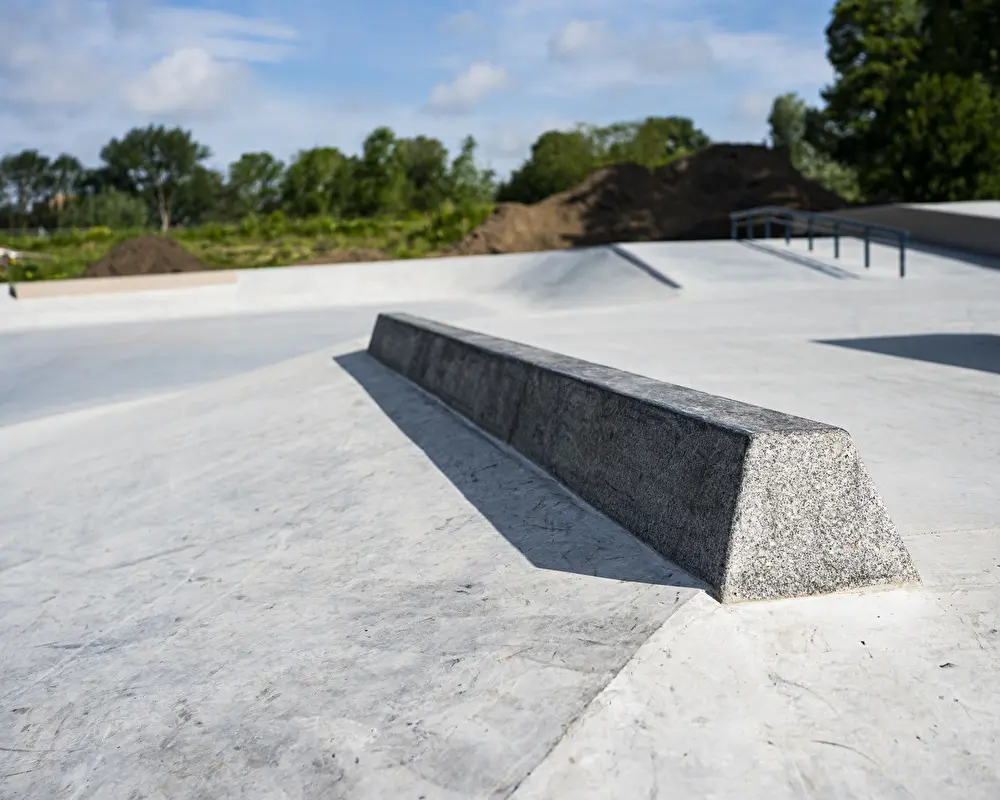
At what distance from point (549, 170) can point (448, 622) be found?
154 feet

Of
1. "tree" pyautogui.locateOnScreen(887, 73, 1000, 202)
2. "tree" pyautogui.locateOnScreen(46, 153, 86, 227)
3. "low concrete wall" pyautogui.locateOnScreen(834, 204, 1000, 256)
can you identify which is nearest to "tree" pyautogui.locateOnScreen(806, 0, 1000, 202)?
"tree" pyautogui.locateOnScreen(887, 73, 1000, 202)

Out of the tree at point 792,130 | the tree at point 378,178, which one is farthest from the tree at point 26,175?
the tree at point 792,130

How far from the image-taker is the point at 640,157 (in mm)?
62469

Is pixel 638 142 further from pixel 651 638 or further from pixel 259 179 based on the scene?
pixel 651 638

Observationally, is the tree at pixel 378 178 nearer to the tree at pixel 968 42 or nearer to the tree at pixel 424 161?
the tree at pixel 424 161

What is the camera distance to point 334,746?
2.57 metres

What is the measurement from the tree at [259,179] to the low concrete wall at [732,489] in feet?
224

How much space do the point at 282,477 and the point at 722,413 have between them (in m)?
3.01

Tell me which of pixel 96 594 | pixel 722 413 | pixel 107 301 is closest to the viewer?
pixel 722 413

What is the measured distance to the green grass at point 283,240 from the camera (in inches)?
1212

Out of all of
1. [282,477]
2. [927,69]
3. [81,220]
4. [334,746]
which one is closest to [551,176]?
[927,69]

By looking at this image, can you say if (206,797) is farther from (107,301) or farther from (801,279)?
(107,301)

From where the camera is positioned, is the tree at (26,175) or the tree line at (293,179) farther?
the tree at (26,175)

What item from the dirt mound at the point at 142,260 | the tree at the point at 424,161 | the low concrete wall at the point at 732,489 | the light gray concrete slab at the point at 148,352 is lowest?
the light gray concrete slab at the point at 148,352
